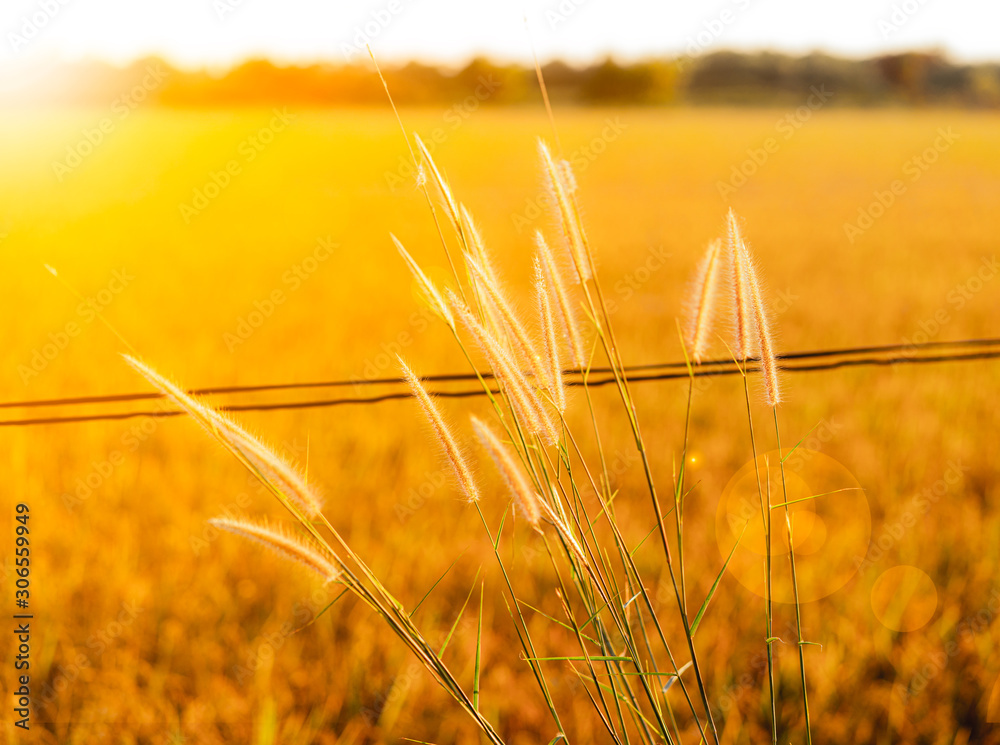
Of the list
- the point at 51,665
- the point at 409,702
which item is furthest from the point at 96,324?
the point at 409,702

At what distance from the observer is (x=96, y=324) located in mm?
5098

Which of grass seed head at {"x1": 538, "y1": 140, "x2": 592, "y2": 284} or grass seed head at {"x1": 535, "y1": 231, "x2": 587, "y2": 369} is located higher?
grass seed head at {"x1": 538, "y1": 140, "x2": 592, "y2": 284}

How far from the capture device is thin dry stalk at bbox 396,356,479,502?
79 cm

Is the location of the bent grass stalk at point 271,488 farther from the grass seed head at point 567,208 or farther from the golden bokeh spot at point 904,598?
the golden bokeh spot at point 904,598
